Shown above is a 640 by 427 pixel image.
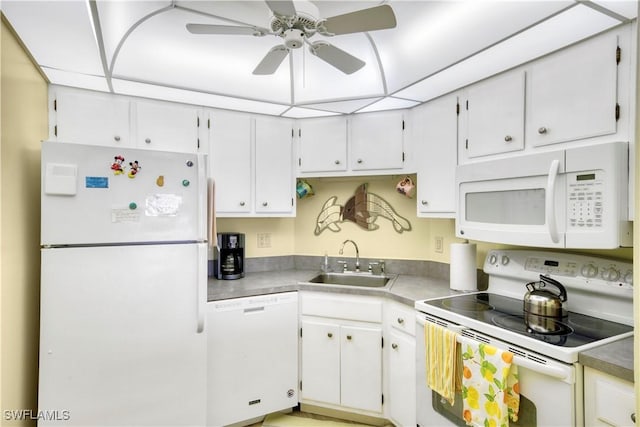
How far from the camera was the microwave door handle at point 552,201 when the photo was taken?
141cm

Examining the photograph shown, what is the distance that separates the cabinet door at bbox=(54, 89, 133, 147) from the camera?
1981 mm

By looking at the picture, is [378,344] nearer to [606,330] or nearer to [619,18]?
[606,330]

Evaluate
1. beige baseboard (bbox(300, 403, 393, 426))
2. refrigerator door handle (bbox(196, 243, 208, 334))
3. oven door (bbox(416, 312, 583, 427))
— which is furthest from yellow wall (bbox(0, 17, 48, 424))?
oven door (bbox(416, 312, 583, 427))

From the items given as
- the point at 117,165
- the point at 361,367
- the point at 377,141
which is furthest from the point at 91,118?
the point at 361,367

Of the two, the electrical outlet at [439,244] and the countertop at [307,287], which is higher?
the electrical outlet at [439,244]

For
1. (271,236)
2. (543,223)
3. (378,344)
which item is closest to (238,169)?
(271,236)

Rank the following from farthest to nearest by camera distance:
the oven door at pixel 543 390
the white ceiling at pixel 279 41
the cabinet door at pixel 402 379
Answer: the cabinet door at pixel 402 379 → the white ceiling at pixel 279 41 → the oven door at pixel 543 390

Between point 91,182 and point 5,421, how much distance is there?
1.10 m

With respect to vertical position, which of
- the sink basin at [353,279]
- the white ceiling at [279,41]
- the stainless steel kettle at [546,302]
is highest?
the white ceiling at [279,41]

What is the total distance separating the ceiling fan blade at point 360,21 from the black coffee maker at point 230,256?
165 centimetres

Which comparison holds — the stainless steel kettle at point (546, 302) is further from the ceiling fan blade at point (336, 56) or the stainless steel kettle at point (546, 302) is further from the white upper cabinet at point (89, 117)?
the white upper cabinet at point (89, 117)

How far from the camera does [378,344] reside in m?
2.14

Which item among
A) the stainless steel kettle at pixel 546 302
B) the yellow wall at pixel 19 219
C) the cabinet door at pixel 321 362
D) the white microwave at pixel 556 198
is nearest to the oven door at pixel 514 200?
the white microwave at pixel 556 198

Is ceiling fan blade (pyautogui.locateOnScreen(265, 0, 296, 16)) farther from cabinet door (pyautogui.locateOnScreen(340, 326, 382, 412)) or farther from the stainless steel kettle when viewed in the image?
cabinet door (pyautogui.locateOnScreen(340, 326, 382, 412))
